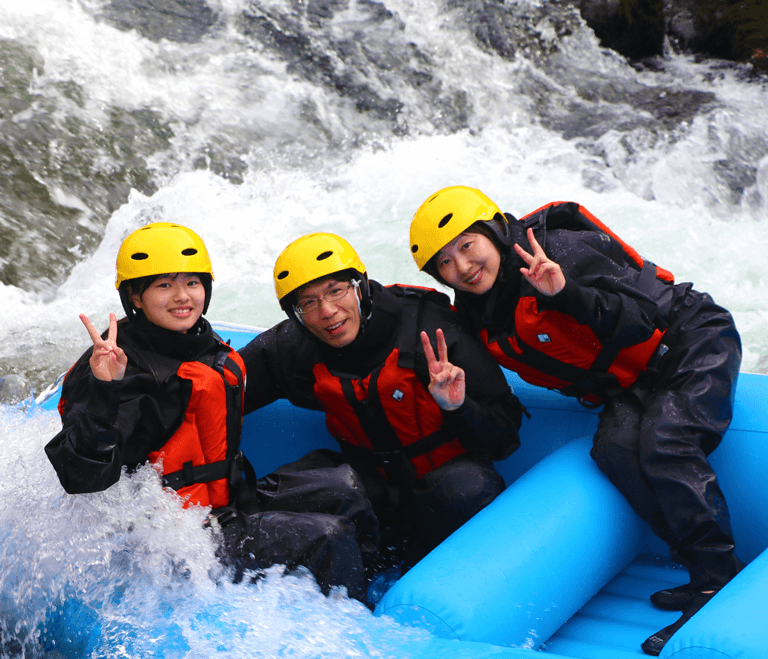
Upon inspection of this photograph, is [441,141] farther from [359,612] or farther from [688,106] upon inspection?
[359,612]

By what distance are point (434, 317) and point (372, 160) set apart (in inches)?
154

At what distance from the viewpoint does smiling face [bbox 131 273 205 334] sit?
76.8 inches

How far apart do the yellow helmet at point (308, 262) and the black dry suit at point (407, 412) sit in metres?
0.15

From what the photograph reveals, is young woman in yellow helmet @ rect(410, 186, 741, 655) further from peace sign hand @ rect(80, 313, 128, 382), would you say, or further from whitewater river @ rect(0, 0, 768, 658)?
whitewater river @ rect(0, 0, 768, 658)

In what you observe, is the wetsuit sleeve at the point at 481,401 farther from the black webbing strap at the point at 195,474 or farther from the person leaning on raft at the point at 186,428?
the black webbing strap at the point at 195,474

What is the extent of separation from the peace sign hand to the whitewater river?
0.73 m

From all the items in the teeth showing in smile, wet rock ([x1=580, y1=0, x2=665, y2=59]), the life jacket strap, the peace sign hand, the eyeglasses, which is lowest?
the life jacket strap

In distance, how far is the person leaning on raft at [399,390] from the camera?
204cm

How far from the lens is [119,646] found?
5.03 feet

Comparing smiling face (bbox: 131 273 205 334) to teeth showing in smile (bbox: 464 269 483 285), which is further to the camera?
teeth showing in smile (bbox: 464 269 483 285)

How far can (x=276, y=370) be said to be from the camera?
2271 millimetres

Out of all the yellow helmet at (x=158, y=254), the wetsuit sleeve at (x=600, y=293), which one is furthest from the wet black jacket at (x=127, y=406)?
the wetsuit sleeve at (x=600, y=293)

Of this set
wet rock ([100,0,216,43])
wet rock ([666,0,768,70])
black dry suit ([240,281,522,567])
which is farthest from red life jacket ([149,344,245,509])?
wet rock ([666,0,768,70])

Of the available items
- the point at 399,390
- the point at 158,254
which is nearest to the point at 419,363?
the point at 399,390
